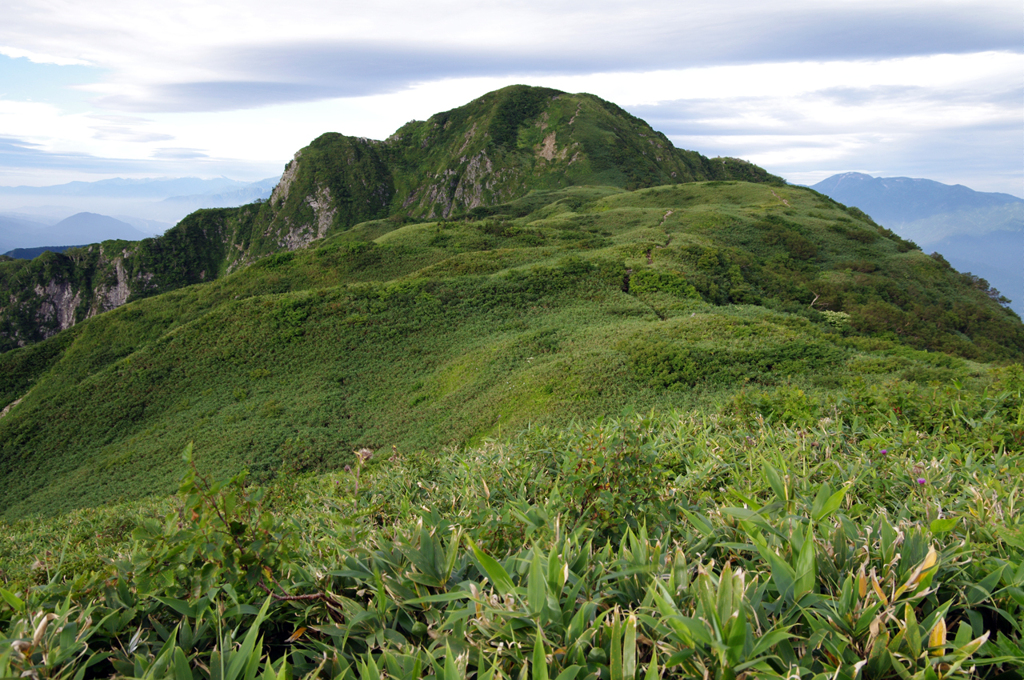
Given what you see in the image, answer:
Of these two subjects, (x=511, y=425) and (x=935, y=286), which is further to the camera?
(x=935, y=286)

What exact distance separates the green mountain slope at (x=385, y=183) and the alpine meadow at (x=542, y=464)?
39.9 m

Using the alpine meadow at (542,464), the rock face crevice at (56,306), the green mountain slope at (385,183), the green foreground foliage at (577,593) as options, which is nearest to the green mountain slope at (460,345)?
the alpine meadow at (542,464)

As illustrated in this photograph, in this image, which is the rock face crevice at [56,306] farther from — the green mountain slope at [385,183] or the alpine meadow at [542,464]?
the alpine meadow at [542,464]

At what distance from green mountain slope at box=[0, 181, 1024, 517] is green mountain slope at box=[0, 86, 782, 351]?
56230 millimetres

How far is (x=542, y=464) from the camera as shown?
535 centimetres

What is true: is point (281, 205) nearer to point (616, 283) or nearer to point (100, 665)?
point (616, 283)

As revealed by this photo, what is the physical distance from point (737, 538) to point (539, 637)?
163 cm

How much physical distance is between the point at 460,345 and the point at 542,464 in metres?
18.9

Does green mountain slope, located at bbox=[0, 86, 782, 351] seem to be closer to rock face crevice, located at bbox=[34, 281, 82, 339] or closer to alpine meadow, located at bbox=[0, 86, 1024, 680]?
rock face crevice, located at bbox=[34, 281, 82, 339]

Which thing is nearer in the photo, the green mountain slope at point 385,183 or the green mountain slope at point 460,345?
the green mountain slope at point 460,345

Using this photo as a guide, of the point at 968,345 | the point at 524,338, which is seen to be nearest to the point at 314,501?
the point at 524,338

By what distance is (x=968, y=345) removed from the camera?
98.9 feet

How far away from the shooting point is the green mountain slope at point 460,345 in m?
16.5

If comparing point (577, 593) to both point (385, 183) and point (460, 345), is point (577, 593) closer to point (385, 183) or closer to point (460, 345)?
point (460, 345)
